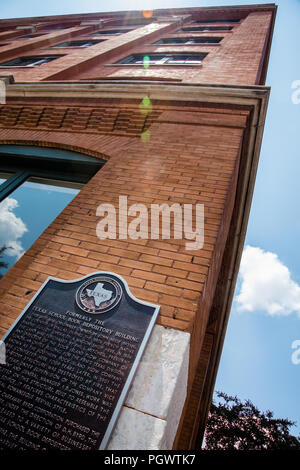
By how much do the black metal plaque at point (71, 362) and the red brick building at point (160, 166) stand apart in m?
0.18

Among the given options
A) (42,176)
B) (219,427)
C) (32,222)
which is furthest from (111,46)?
(219,427)

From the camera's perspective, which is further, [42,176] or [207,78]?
[207,78]

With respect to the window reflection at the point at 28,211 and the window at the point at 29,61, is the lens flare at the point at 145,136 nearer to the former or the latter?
the window reflection at the point at 28,211

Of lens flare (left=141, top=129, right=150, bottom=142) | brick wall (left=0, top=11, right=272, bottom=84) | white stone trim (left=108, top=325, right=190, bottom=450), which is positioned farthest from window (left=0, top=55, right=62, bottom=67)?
white stone trim (left=108, top=325, right=190, bottom=450)

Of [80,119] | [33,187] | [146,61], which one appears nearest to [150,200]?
[33,187]

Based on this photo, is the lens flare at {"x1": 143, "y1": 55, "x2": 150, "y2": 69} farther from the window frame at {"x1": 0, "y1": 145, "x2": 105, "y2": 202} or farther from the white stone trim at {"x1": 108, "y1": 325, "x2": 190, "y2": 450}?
the white stone trim at {"x1": 108, "y1": 325, "x2": 190, "y2": 450}

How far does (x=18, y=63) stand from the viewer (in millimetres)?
10109

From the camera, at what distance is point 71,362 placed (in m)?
1.72

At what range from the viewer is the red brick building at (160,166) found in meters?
2.22

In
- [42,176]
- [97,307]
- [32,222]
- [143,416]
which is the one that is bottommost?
[143,416]

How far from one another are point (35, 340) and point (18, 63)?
12252mm

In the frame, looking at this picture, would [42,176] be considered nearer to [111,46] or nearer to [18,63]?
[111,46]

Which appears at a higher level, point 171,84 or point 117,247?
point 171,84

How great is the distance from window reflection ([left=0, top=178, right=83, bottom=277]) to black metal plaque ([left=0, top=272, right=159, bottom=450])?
142cm
